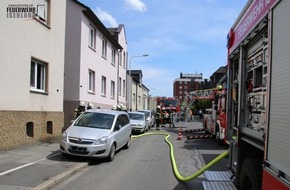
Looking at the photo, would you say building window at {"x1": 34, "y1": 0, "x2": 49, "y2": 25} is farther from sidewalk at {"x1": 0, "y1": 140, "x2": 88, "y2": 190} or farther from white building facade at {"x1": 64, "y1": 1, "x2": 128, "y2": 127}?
white building facade at {"x1": 64, "y1": 1, "x2": 128, "y2": 127}

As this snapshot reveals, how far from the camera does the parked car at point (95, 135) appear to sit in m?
12.0

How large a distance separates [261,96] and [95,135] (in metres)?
8.15

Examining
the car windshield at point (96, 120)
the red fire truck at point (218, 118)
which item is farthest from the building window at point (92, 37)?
the car windshield at point (96, 120)

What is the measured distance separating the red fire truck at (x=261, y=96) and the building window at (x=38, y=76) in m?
10.2

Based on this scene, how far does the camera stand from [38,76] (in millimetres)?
16828

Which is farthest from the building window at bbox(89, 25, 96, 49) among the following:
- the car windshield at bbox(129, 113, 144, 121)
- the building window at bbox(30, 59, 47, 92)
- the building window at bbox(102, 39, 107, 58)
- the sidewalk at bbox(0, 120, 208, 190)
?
the sidewalk at bbox(0, 120, 208, 190)

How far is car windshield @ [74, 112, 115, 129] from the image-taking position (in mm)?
13578

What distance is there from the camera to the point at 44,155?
A: 12.6 metres

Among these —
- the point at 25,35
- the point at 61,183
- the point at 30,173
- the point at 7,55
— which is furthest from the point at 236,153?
the point at 25,35

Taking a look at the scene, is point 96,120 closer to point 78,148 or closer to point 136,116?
point 78,148

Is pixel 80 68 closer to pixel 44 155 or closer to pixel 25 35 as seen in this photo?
pixel 25 35

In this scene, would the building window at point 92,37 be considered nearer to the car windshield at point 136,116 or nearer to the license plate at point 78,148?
the car windshield at point 136,116

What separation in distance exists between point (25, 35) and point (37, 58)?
4.62 ft

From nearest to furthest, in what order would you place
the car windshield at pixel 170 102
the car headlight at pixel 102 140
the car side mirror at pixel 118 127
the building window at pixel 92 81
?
the car headlight at pixel 102 140
the car side mirror at pixel 118 127
the building window at pixel 92 81
the car windshield at pixel 170 102
